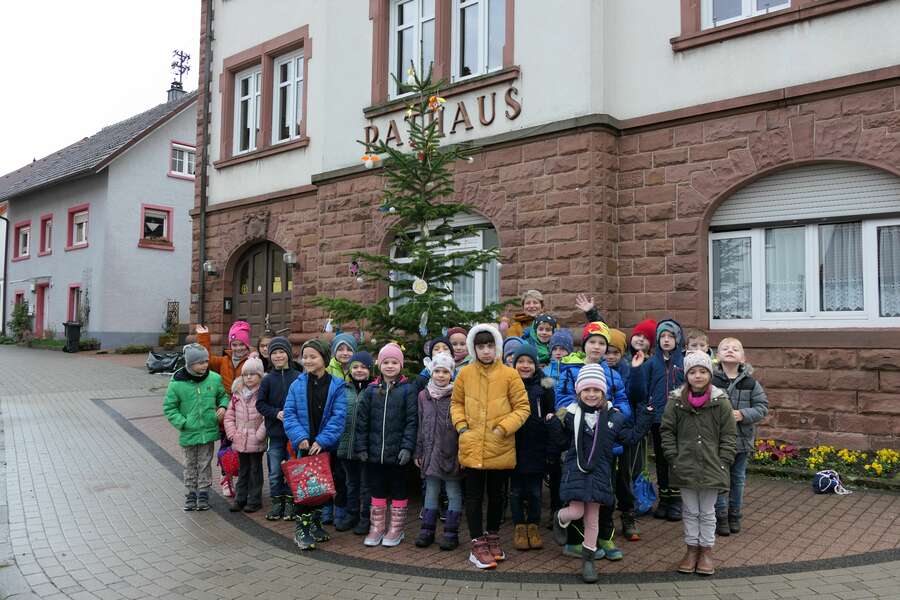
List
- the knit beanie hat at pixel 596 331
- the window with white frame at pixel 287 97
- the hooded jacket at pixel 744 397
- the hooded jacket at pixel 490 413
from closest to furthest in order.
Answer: the hooded jacket at pixel 490 413 < the knit beanie hat at pixel 596 331 < the hooded jacket at pixel 744 397 < the window with white frame at pixel 287 97

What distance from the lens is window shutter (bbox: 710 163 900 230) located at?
7.82 meters

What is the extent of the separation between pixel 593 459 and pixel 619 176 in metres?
5.43

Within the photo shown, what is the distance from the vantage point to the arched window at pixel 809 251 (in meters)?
7.87

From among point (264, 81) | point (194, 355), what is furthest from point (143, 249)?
point (194, 355)

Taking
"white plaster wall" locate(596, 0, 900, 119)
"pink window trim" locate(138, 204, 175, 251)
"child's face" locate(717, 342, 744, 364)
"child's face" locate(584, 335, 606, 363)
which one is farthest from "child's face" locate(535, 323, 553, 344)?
"pink window trim" locate(138, 204, 175, 251)

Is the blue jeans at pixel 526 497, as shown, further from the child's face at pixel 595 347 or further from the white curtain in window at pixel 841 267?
the white curtain in window at pixel 841 267

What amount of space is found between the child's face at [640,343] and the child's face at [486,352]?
1.51 meters

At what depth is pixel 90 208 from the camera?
26.6 meters

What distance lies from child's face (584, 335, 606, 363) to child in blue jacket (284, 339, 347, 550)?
77.6 inches

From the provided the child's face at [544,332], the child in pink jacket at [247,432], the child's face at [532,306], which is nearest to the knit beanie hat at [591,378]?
the child's face at [544,332]

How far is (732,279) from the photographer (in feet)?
28.8

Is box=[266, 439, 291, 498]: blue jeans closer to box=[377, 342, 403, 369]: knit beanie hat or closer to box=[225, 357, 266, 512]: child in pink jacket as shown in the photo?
box=[225, 357, 266, 512]: child in pink jacket

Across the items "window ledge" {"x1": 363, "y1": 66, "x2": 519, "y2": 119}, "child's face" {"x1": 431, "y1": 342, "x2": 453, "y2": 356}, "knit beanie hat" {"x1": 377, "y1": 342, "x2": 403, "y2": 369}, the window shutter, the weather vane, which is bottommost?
"knit beanie hat" {"x1": 377, "y1": 342, "x2": 403, "y2": 369}

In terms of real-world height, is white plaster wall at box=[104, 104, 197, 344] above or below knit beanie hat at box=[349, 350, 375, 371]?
above
